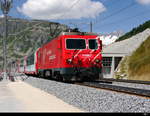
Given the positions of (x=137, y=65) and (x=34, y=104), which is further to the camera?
(x=137, y=65)

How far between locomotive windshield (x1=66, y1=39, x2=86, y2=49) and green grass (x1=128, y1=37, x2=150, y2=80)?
20.3 metres

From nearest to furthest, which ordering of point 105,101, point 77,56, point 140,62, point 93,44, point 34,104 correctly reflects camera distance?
point 105,101, point 34,104, point 77,56, point 93,44, point 140,62

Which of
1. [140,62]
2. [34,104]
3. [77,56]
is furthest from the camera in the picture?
[140,62]

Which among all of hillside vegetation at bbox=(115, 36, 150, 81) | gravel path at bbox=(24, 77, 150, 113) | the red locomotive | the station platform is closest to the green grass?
hillside vegetation at bbox=(115, 36, 150, 81)

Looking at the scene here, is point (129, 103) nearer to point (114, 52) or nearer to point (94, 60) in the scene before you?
point (94, 60)

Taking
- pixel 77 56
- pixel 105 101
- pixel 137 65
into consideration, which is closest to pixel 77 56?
pixel 77 56

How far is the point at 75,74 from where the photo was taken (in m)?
18.2

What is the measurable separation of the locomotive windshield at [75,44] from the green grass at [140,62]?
66.6 ft

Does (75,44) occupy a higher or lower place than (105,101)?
higher

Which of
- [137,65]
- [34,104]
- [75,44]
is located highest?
[75,44]

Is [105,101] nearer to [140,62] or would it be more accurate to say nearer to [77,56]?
[77,56]

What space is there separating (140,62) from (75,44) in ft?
77.7

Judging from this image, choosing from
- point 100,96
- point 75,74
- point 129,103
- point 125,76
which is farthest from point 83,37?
point 125,76

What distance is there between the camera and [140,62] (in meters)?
40.4
